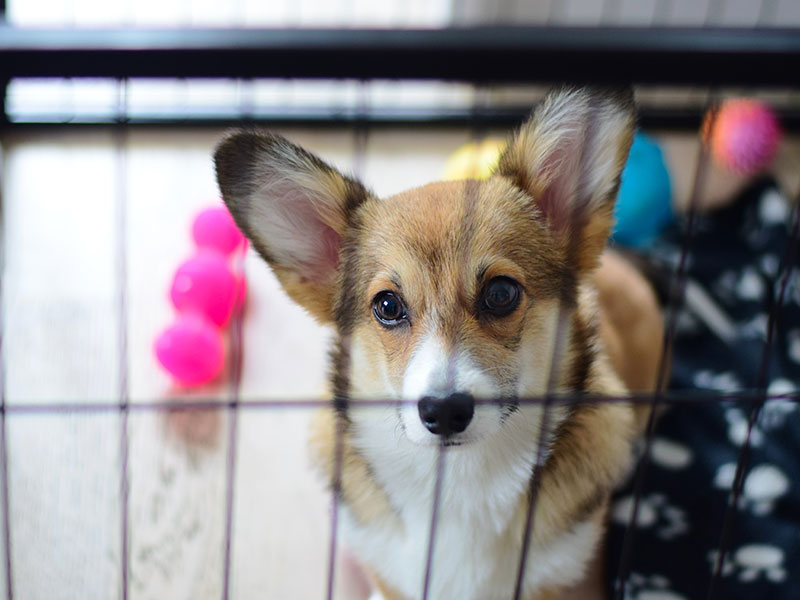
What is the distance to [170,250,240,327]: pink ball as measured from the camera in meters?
2.16

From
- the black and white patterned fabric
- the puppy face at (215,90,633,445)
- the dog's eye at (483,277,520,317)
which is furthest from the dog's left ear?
the black and white patterned fabric

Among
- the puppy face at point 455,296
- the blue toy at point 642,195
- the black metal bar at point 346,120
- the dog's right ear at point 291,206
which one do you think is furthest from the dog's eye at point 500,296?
the black metal bar at point 346,120

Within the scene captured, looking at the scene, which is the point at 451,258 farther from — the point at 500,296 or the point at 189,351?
the point at 189,351

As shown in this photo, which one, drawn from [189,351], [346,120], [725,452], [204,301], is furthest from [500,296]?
[346,120]

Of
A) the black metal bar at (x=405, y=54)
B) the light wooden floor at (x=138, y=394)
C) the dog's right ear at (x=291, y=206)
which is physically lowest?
the light wooden floor at (x=138, y=394)

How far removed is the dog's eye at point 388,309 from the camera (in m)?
1.25

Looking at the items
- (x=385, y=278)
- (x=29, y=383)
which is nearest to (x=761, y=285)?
(x=385, y=278)

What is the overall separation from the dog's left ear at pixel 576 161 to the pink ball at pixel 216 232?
4.06 ft

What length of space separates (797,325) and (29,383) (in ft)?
6.44

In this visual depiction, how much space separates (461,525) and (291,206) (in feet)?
1.95

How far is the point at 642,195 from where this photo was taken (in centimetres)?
238

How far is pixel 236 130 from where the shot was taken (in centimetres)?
108

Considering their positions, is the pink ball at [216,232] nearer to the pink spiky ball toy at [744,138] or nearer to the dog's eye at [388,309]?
the dog's eye at [388,309]

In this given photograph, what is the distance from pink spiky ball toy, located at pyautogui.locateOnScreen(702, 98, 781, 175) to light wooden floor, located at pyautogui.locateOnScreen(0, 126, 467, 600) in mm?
950
